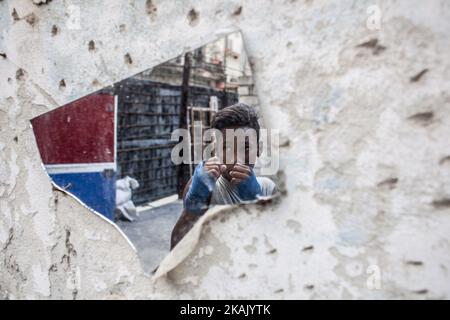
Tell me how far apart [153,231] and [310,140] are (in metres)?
0.44

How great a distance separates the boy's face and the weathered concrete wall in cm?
5

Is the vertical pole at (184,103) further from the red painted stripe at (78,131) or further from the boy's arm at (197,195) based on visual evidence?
the red painted stripe at (78,131)

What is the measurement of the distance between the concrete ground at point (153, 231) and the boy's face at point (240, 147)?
0.17 meters

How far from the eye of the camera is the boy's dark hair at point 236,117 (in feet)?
2.48

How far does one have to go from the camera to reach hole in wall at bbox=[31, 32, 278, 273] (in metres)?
0.77

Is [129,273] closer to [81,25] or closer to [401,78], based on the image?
[81,25]

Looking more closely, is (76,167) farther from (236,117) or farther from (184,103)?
(236,117)

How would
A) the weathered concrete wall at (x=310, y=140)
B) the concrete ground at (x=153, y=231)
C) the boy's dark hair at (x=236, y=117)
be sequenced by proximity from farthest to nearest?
the concrete ground at (x=153, y=231) → the boy's dark hair at (x=236, y=117) → the weathered concrete wall at (x=310, y=140)

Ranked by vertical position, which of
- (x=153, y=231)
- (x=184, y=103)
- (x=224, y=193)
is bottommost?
(x=153, y=231)

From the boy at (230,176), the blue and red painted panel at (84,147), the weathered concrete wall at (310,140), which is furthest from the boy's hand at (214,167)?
the blue and red painted panel at (84,147)

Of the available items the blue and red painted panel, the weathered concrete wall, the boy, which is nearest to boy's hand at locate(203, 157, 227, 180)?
the boy

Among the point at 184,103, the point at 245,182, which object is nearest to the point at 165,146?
the point at 184,103

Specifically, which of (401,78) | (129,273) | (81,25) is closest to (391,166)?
(401,78)

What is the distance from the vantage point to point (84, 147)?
3.28 ft
